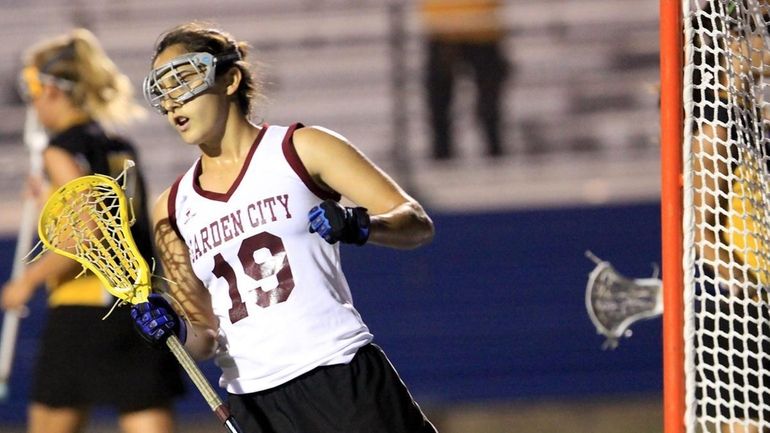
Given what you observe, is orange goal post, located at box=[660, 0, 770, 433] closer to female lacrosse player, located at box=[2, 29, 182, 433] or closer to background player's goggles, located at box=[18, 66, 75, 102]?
female lacrosse player, located at box=[2, 29, 182, 433]

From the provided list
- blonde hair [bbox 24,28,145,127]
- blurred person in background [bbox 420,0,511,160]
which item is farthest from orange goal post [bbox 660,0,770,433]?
blurred person in background [bbox 420,0,511,160]

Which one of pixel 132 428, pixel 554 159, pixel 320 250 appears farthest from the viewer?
pixel 554 159

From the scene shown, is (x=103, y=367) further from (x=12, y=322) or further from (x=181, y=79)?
(x=12, y=322)

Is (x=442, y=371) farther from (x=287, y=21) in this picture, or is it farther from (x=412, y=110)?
(x=287, y=21)

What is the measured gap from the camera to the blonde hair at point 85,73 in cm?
492

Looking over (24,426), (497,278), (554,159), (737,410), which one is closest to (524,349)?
(497,278)

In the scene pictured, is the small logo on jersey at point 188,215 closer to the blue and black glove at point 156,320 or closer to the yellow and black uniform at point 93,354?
the blue and black glove at point 156,320

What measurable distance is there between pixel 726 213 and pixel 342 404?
1.09 m

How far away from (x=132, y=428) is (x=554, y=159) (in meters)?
5.09

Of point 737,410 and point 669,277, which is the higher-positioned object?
point 669,277

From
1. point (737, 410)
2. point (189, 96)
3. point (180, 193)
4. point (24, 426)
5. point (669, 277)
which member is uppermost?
point (189, 96)

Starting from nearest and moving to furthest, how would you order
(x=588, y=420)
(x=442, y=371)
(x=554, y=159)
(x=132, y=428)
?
(x=132, y=428)
(x=588, y=420)
(x=442, y=371)
(x=554, y=159)

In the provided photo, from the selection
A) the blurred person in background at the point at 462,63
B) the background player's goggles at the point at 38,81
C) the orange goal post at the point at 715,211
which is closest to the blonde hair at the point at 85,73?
the background player's goggles at the point at 38,81

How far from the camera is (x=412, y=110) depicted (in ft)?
29.8
